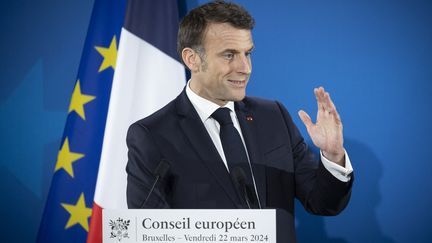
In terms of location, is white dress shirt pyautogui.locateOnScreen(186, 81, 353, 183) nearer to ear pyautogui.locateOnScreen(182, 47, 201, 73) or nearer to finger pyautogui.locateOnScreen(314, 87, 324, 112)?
ear pyautogui.locateOnScreen(182, 47, 201, 73)

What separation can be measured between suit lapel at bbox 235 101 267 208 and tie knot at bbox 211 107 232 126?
2.2 inches

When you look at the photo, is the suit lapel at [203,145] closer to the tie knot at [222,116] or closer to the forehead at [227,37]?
the tie knot at [222,116]

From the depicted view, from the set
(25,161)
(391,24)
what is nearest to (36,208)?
(25,161)

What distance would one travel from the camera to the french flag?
87.6 inches

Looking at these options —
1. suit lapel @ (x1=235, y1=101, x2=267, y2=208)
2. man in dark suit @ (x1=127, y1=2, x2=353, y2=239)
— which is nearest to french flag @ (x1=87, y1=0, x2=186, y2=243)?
man in dark suit @ (x1=127, y1=2, x2=353, y2=239)

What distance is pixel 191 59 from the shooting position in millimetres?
1699

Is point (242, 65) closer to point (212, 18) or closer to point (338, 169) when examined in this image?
point (212, 18)

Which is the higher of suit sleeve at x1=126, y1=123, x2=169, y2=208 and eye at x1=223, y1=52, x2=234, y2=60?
eye at x1=223, y1=52, x2=234, y2=60

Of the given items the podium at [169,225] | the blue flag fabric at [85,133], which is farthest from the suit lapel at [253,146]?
the blue flag fabric at [85,133]

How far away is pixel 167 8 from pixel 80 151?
840 millimetres

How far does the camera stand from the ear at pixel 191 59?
1682mm

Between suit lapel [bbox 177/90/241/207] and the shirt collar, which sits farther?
the shirt collar

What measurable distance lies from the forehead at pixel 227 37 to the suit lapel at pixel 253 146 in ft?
0.69

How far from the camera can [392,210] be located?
249 cm
